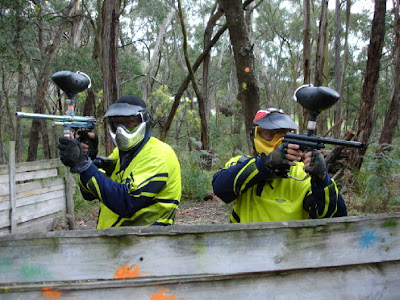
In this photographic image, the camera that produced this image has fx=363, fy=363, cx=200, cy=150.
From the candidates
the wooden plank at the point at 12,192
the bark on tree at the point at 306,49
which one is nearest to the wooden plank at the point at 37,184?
the wooden plank at the point at 12,192

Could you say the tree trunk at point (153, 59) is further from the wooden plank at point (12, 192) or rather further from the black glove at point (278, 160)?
the black glove at point (278, 160)

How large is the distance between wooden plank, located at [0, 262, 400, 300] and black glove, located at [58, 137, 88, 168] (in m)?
1.11

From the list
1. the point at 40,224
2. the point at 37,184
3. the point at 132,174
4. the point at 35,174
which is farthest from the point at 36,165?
the point at 132,174

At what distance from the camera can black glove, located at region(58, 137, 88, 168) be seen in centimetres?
242

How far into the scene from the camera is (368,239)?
5.06ft

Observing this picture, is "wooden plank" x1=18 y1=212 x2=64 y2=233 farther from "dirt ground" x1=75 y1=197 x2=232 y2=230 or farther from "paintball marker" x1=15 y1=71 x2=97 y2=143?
"paintball marker" x1=15 y1=71 x2=97 y2=143

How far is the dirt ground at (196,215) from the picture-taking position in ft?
23.7

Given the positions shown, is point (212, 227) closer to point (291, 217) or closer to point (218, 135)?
point (291, 217)

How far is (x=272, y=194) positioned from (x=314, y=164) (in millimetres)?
403

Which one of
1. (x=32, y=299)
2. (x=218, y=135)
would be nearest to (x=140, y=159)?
(x=32, y=299)

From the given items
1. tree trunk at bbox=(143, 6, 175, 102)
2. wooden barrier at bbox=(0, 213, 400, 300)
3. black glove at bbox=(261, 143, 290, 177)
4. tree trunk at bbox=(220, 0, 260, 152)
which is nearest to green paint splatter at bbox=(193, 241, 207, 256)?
wooden barrier at bbox=(0, 213, 400, 300)

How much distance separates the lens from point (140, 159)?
8.25ft

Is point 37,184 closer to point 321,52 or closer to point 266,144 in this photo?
point 266,144

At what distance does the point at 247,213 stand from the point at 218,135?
22.7 m
